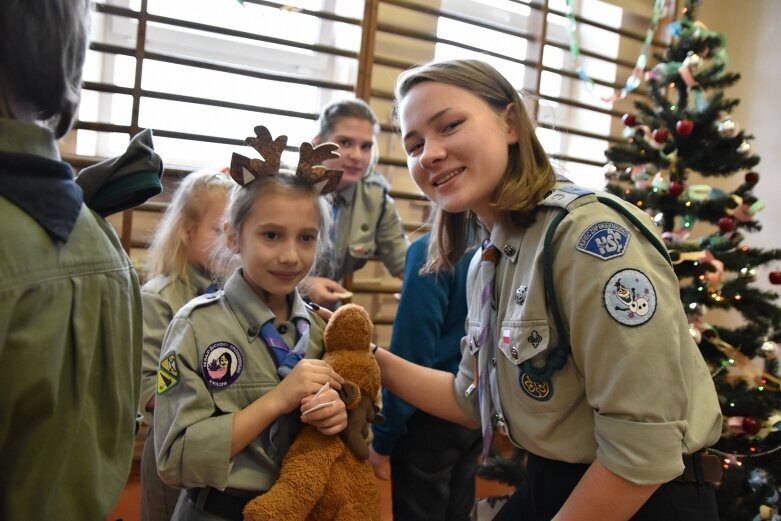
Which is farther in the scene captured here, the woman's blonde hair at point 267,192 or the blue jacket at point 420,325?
the blue jacket at point 420,325

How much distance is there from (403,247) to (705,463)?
183 centimetres

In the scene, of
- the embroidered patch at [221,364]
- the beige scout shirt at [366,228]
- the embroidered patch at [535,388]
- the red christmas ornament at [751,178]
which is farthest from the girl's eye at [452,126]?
the red christmas ornament at [751,178]

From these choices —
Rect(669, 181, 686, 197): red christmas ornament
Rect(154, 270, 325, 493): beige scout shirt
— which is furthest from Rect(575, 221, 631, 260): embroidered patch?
Rect(669, 181, 686, 197): red christmas ornament

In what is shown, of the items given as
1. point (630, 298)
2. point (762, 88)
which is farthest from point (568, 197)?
point (762, 88)

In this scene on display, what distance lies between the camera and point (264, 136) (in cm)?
133

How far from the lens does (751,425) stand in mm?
2158

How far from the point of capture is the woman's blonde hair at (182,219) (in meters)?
1.82

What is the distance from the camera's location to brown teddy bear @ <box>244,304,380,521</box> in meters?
1.11

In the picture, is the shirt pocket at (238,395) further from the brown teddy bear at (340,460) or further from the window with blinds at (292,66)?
the window with blinds at (292,66)

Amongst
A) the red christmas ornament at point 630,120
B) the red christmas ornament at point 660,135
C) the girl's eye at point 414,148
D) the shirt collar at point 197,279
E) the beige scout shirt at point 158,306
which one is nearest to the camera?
the girl's eye at point 414,148

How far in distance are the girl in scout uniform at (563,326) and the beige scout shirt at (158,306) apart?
2.80ft

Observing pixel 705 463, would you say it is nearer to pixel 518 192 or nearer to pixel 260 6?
pixel 518 192

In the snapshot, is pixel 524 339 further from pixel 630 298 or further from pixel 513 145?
pixel 513 145

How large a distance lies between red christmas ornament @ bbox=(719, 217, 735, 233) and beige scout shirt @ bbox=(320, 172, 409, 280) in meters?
1.29
